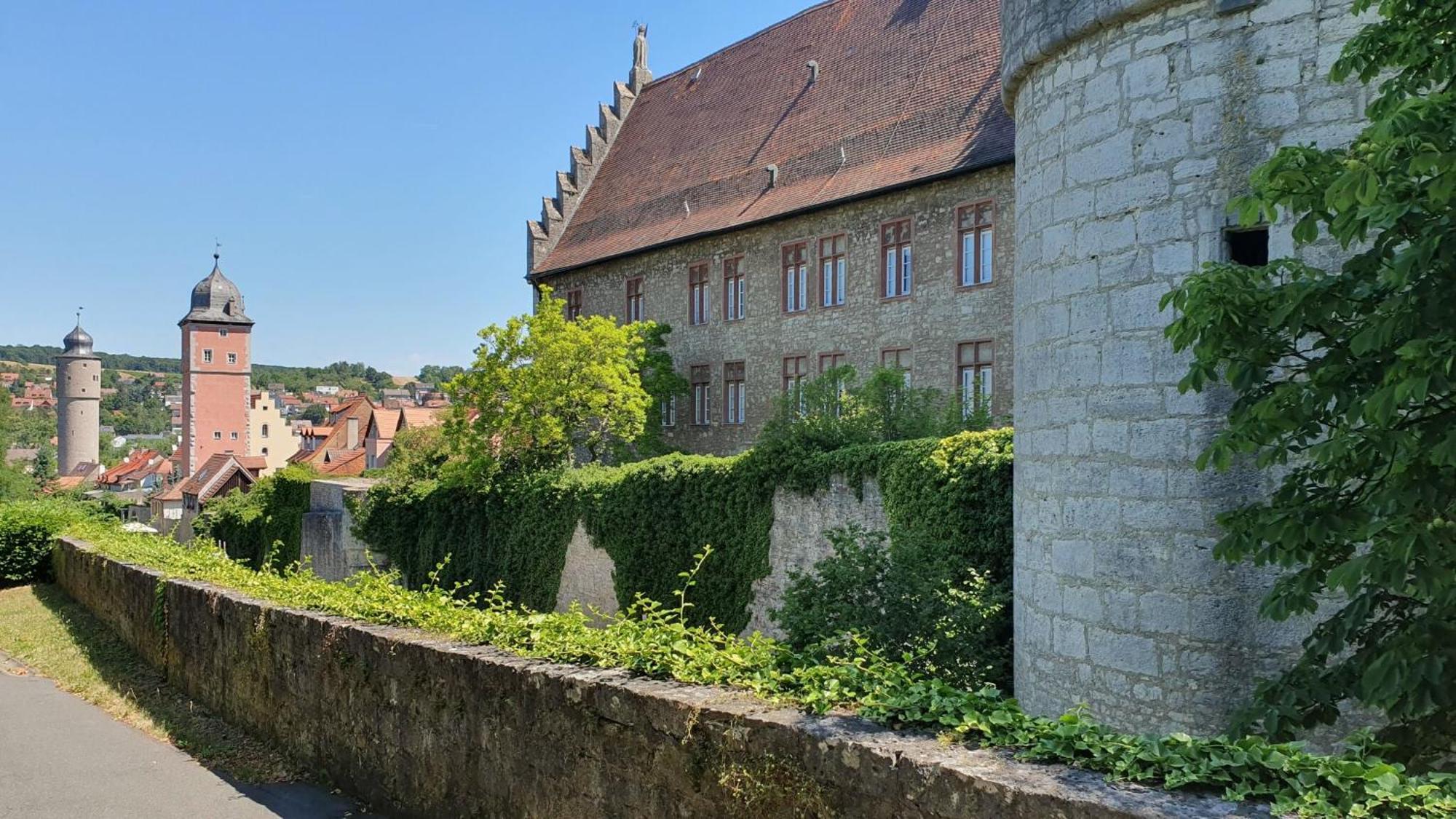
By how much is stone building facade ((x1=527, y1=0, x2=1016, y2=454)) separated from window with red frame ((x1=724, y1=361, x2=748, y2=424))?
7 centimetres

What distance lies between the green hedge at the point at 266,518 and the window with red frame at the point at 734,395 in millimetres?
12690

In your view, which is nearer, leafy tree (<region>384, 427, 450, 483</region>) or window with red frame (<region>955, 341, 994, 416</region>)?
window with red frame (<region>955, 341, 994, 416</region>)

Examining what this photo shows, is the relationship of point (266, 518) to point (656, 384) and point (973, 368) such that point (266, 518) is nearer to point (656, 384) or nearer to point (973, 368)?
point (656, 384)

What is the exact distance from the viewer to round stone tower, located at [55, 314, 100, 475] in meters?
135

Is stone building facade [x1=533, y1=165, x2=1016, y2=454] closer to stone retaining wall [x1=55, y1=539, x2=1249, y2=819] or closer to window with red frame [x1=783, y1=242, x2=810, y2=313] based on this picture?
window with red frame [x1=783, y1=242, x2=810, y2=313]

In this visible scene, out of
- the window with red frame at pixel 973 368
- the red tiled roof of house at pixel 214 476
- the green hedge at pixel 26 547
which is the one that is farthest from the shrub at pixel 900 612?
the red tiled roof of house at pixel 214 476

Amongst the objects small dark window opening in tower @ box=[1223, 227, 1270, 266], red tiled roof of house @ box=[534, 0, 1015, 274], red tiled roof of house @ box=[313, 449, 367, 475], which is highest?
red tiled roof of house @ box=[534, 0, 1015, 274]

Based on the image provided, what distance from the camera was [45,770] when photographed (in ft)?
28.8

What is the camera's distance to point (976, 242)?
25.0 meters

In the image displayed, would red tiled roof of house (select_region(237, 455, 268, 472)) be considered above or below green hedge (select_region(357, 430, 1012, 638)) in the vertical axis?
below

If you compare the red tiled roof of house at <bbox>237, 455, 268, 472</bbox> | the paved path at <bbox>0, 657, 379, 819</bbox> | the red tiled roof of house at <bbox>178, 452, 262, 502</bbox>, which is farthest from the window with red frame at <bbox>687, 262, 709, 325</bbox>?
the red tiled roof of house at <bbox>237, 455, 268, 472</bbox>

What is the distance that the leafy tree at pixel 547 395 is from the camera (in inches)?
1144

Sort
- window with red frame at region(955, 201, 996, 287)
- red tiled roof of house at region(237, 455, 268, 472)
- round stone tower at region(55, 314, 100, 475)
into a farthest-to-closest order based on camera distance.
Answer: round stone tower at region(55, 314, 100, 475) → red tiled roof of house at region(237, 455, 268, 472) → window with red frame at region(955, 201, 996, 287)

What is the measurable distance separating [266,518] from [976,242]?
25.2 metres
